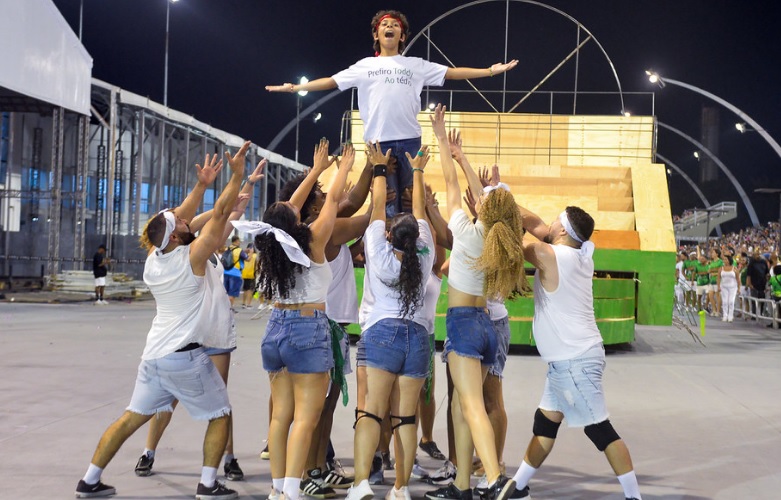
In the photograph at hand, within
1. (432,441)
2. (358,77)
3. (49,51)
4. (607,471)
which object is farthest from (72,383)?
(49,51)

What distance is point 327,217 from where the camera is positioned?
605 centimetres

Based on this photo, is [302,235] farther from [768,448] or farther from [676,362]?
[676,362]

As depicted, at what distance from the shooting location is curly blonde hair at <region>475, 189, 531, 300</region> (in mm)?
5848

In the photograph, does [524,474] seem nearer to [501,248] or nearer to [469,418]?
[469,418]

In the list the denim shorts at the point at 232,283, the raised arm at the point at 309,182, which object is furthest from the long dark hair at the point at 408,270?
the denim shorts at the point at 232,283

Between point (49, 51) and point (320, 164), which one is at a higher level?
point (49, 51)

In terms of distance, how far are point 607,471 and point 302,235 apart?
3153 mm

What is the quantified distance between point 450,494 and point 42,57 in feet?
72.6

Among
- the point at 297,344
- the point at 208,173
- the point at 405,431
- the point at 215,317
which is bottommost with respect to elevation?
the point at 405,431

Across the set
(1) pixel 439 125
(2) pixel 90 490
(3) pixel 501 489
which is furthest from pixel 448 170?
(2) pixel 90 490

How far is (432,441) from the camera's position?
7.58 metres

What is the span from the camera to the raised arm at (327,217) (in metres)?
5.95

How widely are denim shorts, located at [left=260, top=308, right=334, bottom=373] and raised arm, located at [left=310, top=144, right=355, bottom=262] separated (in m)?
0.43

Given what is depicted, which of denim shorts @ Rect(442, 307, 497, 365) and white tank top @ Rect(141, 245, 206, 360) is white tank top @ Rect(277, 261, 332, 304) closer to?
white tank top @ Rect(141, 245, 206, 360)
